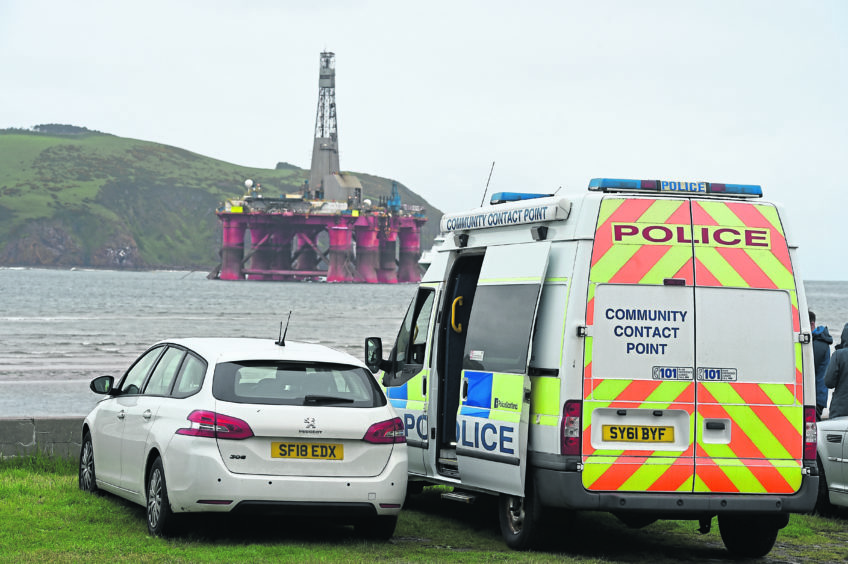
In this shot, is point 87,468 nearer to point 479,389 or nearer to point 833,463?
point 479,389

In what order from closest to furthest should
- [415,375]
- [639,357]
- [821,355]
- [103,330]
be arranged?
[639,357] → [415,375] → [821,355] → [103,330]

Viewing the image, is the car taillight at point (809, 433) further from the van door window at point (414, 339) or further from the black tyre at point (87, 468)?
the black tyre at point (87, 468)

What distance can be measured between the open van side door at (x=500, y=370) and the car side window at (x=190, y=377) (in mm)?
1850

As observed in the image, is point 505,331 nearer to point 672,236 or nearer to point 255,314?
point 672,236

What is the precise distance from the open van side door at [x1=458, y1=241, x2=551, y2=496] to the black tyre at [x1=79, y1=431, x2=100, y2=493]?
3.14 metres

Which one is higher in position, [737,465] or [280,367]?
[280,367]

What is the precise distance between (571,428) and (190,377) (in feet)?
8.54

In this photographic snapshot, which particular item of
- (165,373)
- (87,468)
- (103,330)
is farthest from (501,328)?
(103,330)

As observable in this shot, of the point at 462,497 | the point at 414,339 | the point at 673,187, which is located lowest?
the point at 462,497

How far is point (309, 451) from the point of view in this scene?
8297mm

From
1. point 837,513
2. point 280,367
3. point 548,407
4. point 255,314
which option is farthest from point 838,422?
point 255,314

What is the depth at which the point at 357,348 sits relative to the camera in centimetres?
5150

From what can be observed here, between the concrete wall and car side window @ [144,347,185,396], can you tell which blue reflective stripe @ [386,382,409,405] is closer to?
car side window @ [144,347,185,396]

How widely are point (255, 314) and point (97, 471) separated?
75183mm
